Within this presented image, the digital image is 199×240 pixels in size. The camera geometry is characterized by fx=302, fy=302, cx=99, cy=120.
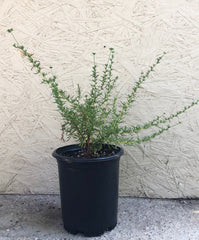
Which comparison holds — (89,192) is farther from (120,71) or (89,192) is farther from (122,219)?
(120,71)

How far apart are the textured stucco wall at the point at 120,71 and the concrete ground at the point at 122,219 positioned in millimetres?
143

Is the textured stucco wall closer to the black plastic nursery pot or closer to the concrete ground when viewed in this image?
the concrete ground

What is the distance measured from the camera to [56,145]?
7.32 feet

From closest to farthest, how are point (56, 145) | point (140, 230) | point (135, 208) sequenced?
point (140, 230) → point (135, 208) → point (56, 145)

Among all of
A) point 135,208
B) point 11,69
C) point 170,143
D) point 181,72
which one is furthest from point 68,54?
point 135,208

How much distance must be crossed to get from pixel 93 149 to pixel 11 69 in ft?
2.88

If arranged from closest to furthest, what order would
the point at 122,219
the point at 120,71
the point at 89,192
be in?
1. the point at 89,192
2. the point at 122,219
3. the point at 120,71

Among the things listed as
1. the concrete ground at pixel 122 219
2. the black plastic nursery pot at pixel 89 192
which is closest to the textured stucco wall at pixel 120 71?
the concrete ground at pixel 122 219

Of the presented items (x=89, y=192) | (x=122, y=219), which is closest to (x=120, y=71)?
(x=89, y=192)

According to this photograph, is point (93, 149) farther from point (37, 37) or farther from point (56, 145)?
point (37, 37)

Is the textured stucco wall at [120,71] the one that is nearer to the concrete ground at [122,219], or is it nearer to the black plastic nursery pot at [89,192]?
the concrete ground at [122,219]

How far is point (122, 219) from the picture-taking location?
194 cm

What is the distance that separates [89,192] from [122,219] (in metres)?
0.39

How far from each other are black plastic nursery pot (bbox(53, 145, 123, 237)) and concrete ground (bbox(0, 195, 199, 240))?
Result: 0.07 metres
